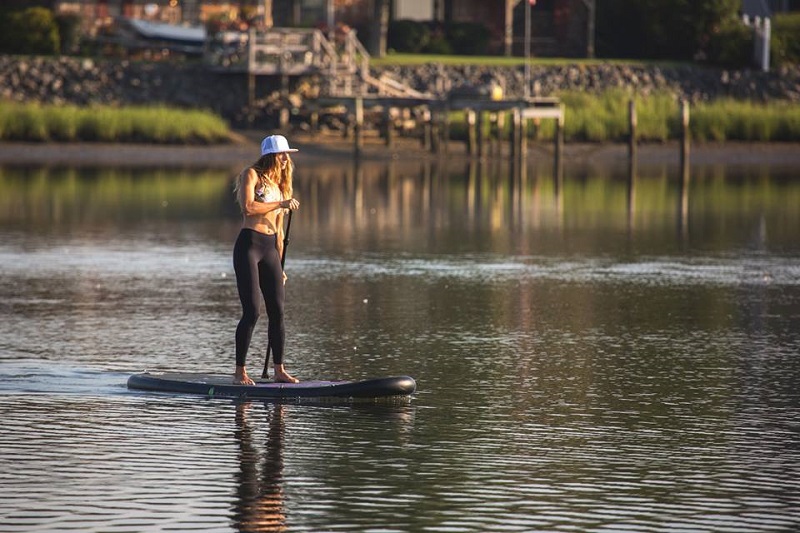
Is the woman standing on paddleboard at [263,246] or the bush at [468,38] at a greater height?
the bush at [468,38]

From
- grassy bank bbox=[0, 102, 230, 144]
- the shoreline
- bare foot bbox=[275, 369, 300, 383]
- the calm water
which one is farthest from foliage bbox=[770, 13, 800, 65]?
bare foot bbox=[275, 369, 300, 383]

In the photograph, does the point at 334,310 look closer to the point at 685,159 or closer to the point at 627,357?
the point at 627,357

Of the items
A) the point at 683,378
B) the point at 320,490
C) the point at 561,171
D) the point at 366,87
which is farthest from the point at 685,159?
the point at 320,490

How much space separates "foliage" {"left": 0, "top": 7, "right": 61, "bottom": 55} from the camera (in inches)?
2365

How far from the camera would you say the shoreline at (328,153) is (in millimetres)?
52375

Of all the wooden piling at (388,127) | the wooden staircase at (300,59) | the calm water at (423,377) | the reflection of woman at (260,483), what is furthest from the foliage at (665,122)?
the reflection of woman at (260,483)

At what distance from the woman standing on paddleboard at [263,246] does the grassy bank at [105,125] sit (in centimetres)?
4102

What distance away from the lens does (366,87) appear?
5834 centimetres

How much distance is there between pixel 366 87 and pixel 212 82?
503 cm

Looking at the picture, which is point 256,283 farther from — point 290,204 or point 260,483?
point 260,483

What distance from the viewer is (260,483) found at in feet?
35.8

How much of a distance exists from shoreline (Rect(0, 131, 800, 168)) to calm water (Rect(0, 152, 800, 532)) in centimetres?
2103

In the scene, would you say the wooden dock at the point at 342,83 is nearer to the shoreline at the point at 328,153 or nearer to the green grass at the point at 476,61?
the shoreline at the point at 328,153

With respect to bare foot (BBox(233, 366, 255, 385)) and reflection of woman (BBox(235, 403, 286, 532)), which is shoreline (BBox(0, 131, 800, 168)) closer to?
bare foot (BBox(233, 366, 255, 385))
